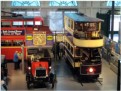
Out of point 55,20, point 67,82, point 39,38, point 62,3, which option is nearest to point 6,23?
point 39,38

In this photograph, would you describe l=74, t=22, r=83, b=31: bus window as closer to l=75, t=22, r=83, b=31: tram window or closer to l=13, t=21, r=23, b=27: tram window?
l=75, t=22, r=83, b=31: tram window

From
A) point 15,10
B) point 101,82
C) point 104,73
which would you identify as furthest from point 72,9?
point 101,82

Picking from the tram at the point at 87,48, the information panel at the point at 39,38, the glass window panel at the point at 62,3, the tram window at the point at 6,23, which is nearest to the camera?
the tram at the point at 87,48

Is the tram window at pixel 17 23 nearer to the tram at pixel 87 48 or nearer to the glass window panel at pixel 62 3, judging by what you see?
the tram at pixel 87 48

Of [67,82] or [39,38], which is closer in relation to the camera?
[67,82]

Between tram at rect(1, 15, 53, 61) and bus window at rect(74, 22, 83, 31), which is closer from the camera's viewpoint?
bus window at rect(74, 22, 83, 31)

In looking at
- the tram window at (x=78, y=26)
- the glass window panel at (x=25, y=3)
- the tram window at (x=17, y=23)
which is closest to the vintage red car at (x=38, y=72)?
the tram window at (x=78, y=26)

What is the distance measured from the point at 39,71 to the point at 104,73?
4625 mm

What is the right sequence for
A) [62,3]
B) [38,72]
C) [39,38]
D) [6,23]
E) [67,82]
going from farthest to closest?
1. [62,3]
2. [6,23]
3. [39,38]
4. [67,82]
5. [38,72]

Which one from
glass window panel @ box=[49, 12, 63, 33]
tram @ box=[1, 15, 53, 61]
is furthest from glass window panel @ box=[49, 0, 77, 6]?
tram @ box=[1, 15, 53, 61]

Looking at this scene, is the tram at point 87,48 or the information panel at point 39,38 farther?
the information panel at point 39,38

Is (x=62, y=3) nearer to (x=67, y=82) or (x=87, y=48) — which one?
(x=87, y=48)

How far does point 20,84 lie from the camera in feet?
45.1

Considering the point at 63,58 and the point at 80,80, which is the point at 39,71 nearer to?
the point at 80,80
